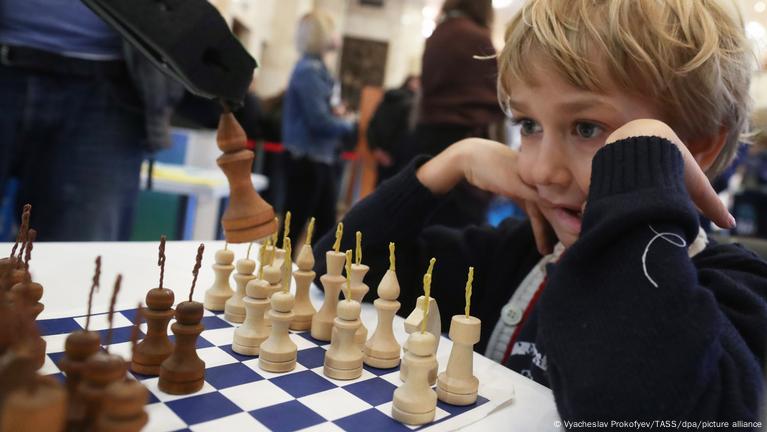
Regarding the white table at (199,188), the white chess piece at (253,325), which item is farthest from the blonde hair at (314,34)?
the white chess piece at (253,325)

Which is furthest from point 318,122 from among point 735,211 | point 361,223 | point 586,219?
point 735,211

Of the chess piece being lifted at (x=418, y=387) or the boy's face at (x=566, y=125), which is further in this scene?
the boy's face at (x=566, y=125)

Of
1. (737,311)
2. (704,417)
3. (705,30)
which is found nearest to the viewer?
(704,417)

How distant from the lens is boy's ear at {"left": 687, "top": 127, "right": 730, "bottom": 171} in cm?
91

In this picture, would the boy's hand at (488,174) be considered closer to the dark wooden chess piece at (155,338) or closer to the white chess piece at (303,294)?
the white chess piece at (303,294)

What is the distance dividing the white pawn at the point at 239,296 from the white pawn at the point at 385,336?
0.64 ft

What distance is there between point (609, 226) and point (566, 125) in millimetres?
253

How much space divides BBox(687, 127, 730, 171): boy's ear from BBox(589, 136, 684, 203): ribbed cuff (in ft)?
0.83

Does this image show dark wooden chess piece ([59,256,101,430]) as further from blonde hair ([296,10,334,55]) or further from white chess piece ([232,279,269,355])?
blonde hair ([296,10,334,55])

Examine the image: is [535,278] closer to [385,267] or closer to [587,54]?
[385,267]

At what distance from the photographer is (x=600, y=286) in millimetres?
640

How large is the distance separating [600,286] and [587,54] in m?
0.36

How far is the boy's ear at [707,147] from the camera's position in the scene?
91 centimetres

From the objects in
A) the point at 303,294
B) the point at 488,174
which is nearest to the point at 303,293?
the point at 303,294
